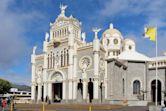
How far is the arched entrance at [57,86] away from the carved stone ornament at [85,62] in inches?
245

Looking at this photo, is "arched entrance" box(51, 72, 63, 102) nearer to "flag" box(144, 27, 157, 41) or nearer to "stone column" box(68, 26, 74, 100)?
"stone column" box(68, 26, 74, 100)

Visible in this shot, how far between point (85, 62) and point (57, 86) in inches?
477

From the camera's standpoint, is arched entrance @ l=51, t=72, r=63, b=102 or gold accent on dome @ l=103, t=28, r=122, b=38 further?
gold accent on dome @ l=103, t=28, r=122, b=38

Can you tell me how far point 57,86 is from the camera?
65.1 m

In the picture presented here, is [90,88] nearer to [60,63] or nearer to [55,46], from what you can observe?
[60,63]

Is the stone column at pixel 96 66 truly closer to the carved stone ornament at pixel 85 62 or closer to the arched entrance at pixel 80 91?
the carved stone ornament at pixel 85 62

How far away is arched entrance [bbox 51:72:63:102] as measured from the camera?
199 feet

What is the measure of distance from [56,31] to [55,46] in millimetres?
4120

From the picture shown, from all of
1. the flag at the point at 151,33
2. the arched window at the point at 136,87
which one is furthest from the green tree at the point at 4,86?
the flag at the point at 151,33

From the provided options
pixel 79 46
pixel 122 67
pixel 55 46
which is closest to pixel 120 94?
pixel 122 67

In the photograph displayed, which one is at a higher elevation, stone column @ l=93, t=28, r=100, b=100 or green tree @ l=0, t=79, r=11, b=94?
stone column @ l=93, t=28, r=100, b=100

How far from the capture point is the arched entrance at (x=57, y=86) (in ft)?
199

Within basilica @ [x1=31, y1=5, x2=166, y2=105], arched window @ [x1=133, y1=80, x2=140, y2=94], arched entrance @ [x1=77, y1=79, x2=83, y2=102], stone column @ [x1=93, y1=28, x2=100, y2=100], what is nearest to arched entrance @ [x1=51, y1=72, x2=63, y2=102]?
basilica @ [x1=31, y1=5, x2=166, y2=105]

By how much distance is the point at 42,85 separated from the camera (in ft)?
210
